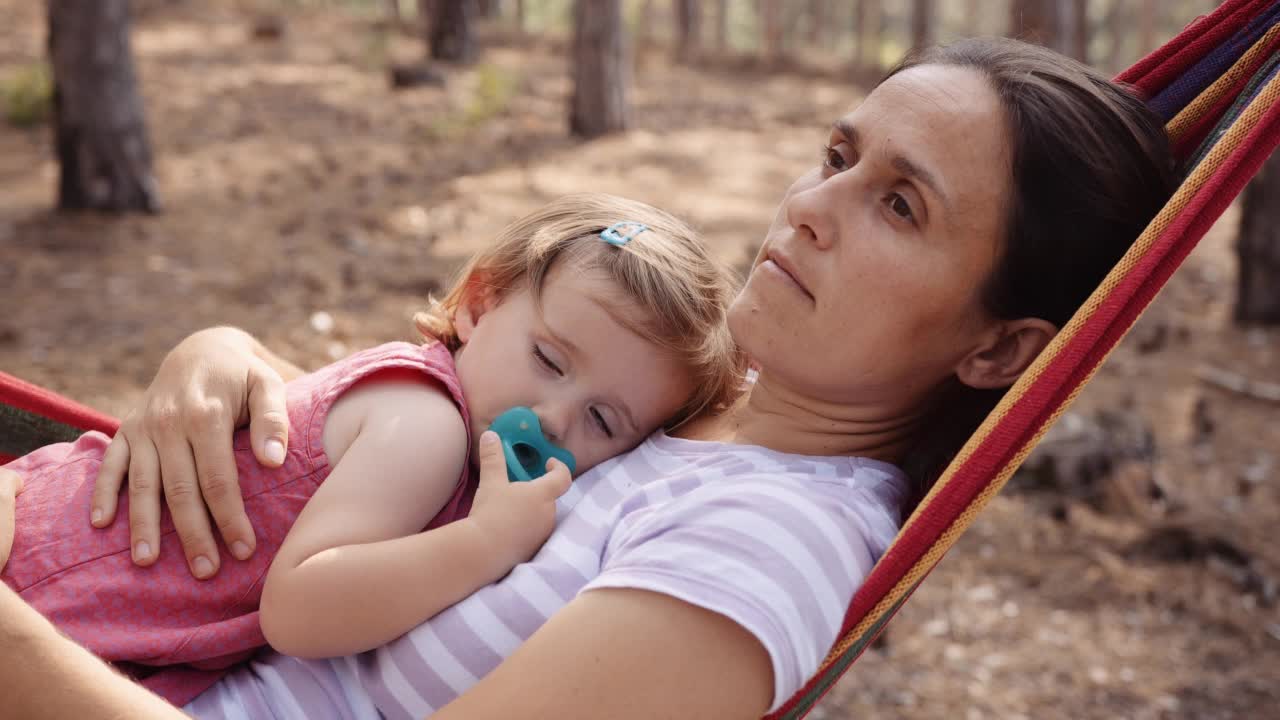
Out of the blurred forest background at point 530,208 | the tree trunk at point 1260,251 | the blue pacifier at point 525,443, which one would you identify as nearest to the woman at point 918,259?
the blue pacifier at point 525,443

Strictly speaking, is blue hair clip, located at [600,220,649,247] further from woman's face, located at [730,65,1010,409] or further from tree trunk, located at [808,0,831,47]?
tree trunk, located at [808,0,831,47]

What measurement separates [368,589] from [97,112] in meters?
5.02

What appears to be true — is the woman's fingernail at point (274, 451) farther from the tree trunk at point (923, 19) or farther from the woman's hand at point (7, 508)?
the tree trunk at point (923, 19)

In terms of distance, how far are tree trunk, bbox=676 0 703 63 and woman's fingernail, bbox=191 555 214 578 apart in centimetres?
1174

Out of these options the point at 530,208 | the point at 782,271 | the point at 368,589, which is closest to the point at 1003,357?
the point at 782,271

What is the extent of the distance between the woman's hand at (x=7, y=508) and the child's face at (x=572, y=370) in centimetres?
66

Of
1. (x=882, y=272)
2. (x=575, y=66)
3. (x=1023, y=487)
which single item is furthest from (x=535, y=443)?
(x=575, y=66)

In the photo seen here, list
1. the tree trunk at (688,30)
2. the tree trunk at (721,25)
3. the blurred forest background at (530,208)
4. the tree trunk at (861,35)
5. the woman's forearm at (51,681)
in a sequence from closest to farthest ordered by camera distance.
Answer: the woman's forearm at (51,681) < the blurred forest background at (530,208) < the tree trunk at (861,35) < the tree trunk at (721,25) < the tree trunk at (688,30)

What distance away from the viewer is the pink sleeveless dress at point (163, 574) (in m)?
1.55

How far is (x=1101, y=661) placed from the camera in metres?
3.29

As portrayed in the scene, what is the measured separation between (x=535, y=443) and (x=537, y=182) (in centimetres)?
559

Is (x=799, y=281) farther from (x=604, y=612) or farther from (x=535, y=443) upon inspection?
(x=604, y=612)

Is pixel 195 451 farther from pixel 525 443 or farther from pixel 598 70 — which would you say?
pixel 598 70

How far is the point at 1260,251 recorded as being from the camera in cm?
578
